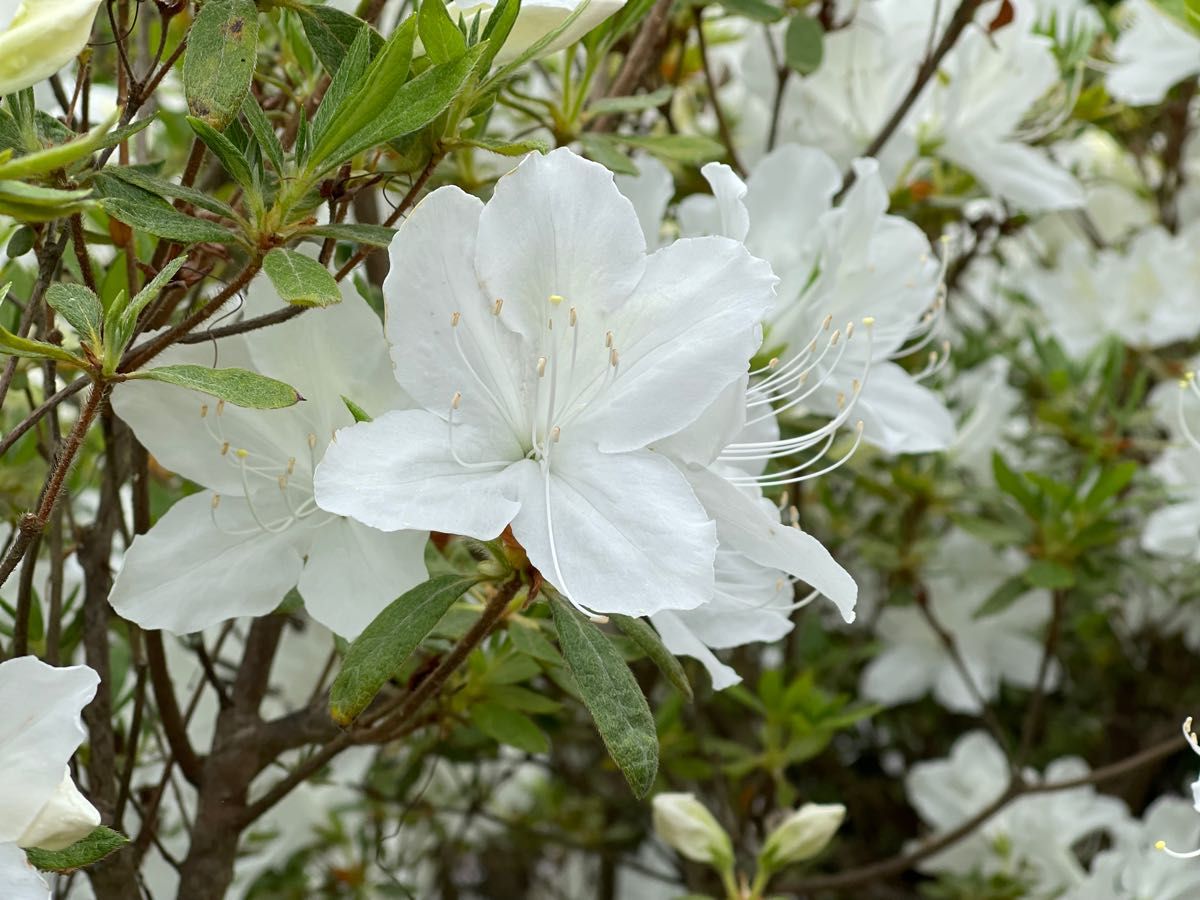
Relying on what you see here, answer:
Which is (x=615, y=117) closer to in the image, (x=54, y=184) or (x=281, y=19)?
(x=281, y=19)

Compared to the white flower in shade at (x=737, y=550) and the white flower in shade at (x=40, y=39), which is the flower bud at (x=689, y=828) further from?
the white flower in shade at (x=40, y=39)

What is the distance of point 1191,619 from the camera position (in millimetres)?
2584

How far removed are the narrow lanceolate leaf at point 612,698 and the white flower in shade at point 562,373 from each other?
0.07 meters

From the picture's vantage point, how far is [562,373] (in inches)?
36.2

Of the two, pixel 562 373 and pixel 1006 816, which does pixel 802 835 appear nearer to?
pixel 562 373

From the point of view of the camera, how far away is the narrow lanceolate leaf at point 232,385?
2.73ft

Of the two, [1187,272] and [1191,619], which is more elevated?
[1187,272]

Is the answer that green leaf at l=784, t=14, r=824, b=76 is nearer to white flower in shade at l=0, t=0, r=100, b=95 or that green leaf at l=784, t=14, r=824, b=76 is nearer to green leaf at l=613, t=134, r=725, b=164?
green leaf at l=613, t=134, r=725, b=164

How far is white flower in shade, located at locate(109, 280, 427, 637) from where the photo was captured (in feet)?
3.35

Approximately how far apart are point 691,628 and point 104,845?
461mm

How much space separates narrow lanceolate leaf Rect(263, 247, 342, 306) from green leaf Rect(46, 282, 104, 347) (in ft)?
0.34

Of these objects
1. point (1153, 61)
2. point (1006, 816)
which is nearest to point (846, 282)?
point (1153, 61)

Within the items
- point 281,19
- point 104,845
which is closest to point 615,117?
point 281,19

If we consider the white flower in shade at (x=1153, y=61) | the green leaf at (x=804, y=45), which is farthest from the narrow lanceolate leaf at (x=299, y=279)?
the white flower in shade at (x=1153, y=61)
